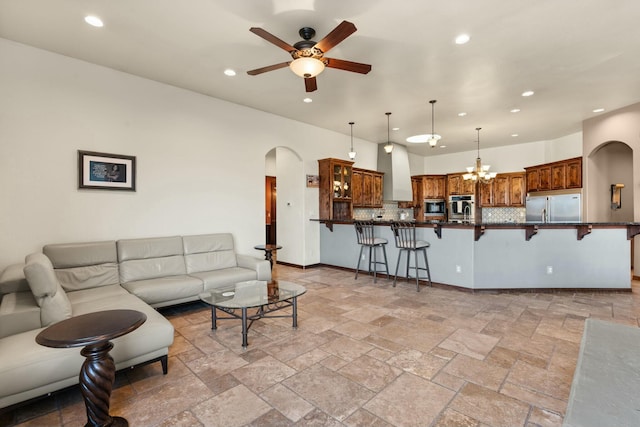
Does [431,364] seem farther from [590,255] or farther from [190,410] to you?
[590,255]

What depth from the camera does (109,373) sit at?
1.73 meters

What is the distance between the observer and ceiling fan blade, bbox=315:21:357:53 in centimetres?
231

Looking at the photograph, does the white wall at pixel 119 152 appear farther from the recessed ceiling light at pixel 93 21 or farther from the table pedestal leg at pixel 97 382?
the table pedestal leg at pixel 97 382

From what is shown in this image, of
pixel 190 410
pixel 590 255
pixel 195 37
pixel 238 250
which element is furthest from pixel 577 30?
pixel 238 250

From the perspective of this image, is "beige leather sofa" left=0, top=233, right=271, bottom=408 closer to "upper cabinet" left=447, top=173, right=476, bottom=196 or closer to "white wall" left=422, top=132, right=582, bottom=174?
"upper cabinet" left=447, top=173, right=476, bottom=196

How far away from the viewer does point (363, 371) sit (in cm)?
237

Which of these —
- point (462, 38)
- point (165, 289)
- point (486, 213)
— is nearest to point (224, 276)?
point (165, 289)

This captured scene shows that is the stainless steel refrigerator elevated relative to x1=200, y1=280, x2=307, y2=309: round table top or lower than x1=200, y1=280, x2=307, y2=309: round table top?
elevated

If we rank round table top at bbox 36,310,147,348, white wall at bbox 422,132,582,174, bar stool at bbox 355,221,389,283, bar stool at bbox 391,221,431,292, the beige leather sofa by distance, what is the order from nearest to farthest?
round table top at bbox 36,310,147,348 < the beige leather sofa < bar stool at bbox 391,221,431,292 < bar stool at bbox 355,221,389,283 < white wall at bbox 422,132,582,174

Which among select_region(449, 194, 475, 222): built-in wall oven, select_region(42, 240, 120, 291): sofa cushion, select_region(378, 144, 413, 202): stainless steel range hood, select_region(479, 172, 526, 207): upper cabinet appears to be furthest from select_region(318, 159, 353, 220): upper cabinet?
select_region(479, 172, 526, 207): upper cabinet

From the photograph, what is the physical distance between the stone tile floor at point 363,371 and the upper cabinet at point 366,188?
3757 millimetres

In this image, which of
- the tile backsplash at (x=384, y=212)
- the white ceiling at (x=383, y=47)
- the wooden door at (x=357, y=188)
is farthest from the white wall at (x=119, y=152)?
the tile backsplash at (x=384, y=212)

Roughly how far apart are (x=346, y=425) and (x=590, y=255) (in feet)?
16.0

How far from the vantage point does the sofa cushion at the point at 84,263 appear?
3.22 m
